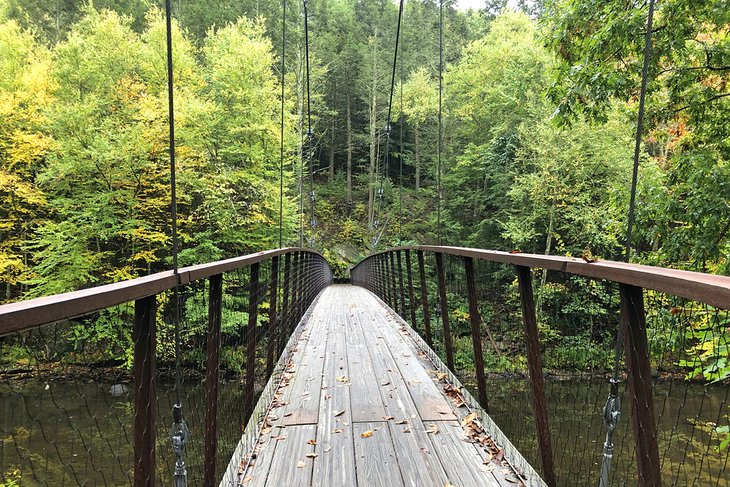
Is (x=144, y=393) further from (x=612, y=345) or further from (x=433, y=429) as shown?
(x=612, y=345)

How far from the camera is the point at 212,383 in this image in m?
1.49

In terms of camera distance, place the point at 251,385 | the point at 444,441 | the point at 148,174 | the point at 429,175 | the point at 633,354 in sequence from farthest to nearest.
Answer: the point at 429,175
the point at 148,174
the point at 251,385
the point at 444,441
the point at 633,354

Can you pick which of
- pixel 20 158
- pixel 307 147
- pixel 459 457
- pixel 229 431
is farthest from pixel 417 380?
pixel 307 147

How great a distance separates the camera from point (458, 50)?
21.1 m

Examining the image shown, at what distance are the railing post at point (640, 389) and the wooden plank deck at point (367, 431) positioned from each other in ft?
1.88

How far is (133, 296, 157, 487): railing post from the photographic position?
0.98 meters

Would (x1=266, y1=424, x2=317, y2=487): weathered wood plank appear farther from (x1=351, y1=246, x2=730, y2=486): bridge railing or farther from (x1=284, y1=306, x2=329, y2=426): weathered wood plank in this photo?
(x1=351, y1=246, x2=730, y2=486): bridge railing

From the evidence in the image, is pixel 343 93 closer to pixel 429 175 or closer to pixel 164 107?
pixel 429 175

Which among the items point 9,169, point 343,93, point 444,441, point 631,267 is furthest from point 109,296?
point 343,93

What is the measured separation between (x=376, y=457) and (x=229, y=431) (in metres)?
1.46

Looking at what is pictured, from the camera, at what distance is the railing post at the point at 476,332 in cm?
197

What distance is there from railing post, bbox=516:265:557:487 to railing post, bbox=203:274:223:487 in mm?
1129

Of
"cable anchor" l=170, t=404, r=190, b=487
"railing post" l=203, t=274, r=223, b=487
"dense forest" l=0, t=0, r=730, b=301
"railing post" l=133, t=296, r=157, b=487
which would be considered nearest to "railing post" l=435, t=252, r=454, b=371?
"railing post" l=203, t=274, r=223, b=487

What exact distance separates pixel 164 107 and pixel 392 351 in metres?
9.43
